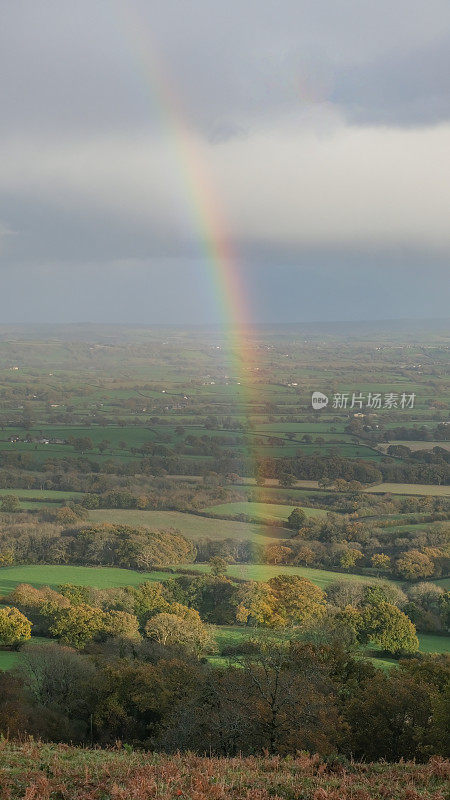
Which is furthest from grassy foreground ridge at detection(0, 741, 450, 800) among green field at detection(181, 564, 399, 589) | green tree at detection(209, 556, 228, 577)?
green tree at detection(209, 556, 228, 577)

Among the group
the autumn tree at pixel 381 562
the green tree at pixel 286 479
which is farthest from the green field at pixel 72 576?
the green tree at pixel 286 479

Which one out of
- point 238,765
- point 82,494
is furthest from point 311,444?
point 238,765

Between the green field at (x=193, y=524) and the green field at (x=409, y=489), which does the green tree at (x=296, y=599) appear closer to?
the green field at (x=193, y=524)

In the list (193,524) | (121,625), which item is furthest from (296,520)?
(121,625)

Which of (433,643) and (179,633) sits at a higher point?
(179,633)

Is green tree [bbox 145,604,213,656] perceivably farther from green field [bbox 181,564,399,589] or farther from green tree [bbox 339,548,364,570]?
green tree [bbox 339,548,364,570]

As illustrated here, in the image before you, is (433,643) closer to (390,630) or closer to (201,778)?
(390,630)
